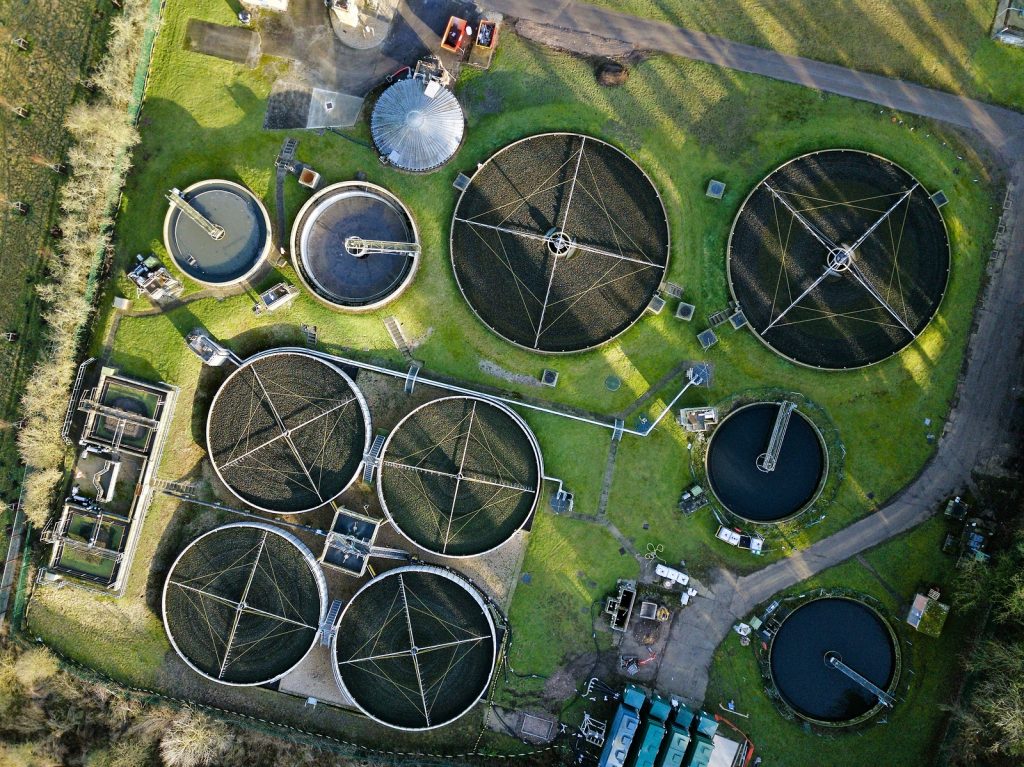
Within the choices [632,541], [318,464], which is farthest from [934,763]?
[318,464]

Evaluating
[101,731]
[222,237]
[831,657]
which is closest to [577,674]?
[831,657]

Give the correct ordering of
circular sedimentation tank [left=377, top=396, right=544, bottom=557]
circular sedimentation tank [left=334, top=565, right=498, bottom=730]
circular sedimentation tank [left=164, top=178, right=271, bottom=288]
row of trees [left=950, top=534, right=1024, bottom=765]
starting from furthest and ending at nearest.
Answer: circular sedimentation tank [left=164, top=178, right=271, bottom=288] < circular sedimentation tank [left=377, top=396, right=544, bottom=557] < circular sedimentation tank [left=334, top=565, right=498, bottom=730] < row of trees [left=950, top=534, right=1024, bottom=765]

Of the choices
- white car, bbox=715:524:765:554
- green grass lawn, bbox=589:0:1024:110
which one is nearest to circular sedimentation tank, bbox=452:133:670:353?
green grass lawn, bbox=589:0:1024:110

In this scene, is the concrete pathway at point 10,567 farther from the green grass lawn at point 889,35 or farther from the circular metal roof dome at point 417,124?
the green grass lawn at point 889,35

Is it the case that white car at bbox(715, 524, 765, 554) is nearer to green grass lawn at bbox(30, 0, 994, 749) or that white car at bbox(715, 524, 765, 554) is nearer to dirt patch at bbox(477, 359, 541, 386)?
green grass lawn at bbox(30, 0, 994, 749)

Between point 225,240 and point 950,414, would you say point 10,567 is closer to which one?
point 225,240

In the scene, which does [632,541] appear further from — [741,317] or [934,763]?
[934,763]

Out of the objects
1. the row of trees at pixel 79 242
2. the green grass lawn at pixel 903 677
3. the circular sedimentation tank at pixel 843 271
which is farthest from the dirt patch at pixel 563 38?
the green grass lawn at pixel 903 677
